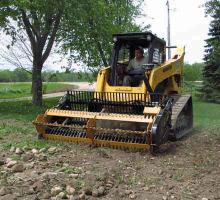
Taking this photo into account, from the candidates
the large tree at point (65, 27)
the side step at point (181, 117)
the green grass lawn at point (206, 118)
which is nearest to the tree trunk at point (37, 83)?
the large tree at point (65, 27)

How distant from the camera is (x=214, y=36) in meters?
33.4

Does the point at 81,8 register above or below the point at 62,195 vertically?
above

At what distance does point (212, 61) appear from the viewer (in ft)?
108

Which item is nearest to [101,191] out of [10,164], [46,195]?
[46,195]

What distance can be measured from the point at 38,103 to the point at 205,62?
16.1 meters

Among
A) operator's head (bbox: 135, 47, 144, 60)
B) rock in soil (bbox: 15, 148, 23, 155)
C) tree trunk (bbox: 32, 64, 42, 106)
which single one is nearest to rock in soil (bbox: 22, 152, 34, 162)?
rock in soil (bbox: 15, 148, 23, 155)

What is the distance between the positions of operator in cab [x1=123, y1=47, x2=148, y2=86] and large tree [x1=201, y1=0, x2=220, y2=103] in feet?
67.7

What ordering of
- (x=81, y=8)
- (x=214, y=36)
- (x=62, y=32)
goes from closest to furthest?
1. (x=81, y=8)
2. (x=62, y=32)
3. (x=214, y=36)

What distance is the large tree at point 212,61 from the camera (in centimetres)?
3184

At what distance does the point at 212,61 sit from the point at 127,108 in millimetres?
23368

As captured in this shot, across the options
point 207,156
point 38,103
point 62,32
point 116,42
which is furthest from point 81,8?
point 207,156

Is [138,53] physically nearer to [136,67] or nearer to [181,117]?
[136,67]

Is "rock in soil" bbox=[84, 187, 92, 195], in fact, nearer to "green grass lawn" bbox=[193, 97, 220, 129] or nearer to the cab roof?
the cab roof

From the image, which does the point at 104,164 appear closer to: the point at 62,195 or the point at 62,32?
the point at 62,195
